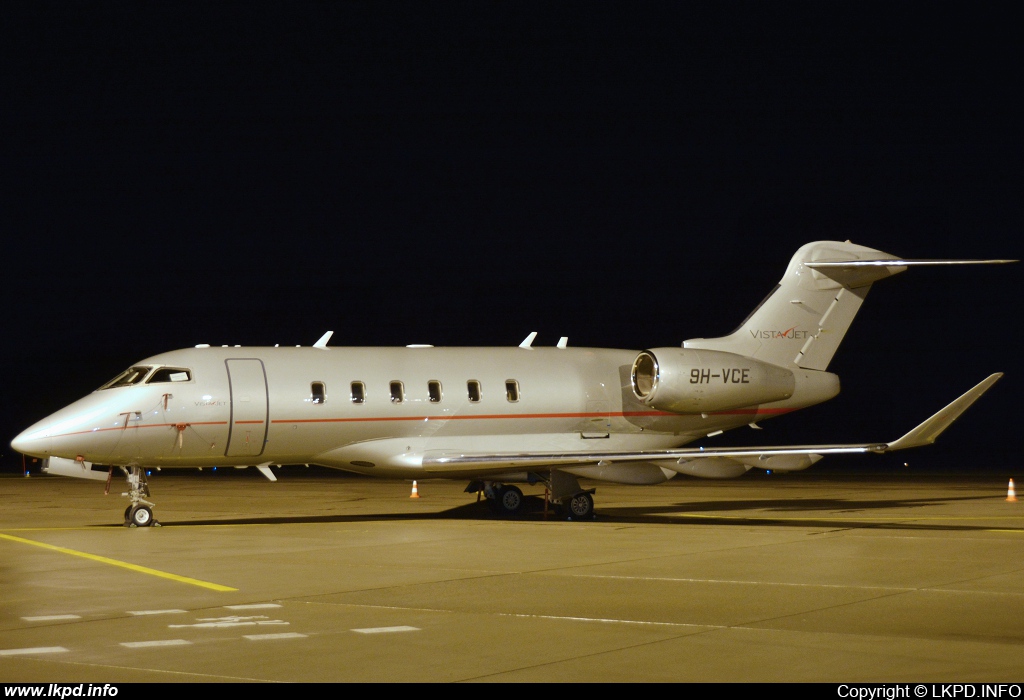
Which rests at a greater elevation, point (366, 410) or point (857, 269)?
point (857, 269)

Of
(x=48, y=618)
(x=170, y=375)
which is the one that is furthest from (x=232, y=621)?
(x=170, y=375)

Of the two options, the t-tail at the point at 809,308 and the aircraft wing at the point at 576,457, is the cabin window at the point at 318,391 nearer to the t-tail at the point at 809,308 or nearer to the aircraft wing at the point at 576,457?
the aircraft wing at the point at 576,457

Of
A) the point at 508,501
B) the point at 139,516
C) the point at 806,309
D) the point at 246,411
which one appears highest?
the point at 806,309

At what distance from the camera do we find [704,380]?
21234 mm

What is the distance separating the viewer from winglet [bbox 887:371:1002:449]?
1616cm

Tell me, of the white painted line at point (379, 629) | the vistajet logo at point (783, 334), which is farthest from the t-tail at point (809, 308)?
the white painted line at point (379, 629)

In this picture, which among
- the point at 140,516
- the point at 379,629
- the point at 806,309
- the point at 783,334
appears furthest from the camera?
the point at 806,309

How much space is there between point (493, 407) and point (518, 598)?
10.3m

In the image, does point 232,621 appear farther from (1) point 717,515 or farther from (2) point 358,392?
(1) point 717,515

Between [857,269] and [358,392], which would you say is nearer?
[358,392]

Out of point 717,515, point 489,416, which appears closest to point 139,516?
point 489,416

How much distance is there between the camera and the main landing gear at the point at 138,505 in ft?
61.9

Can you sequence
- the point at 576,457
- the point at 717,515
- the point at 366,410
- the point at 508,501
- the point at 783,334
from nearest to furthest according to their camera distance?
the point at 576,457 < the point at 366,410 < the point at 717,515 < the point at 508,501 < the point at 783,334

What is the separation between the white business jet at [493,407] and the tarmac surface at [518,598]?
110 centimetres
